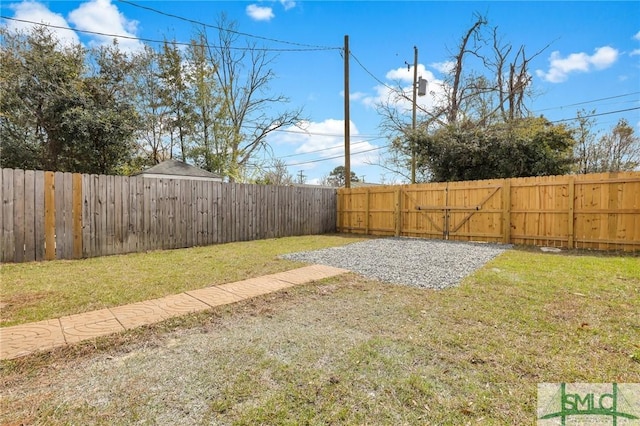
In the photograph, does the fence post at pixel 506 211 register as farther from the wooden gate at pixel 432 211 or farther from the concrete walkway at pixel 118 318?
the concrete walkway at pixel 118 318

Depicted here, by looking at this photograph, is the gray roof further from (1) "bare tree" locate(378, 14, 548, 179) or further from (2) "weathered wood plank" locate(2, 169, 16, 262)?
(1) "bare tree" locate(378, 14, 548, 179)

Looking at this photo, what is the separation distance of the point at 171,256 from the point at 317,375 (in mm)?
5241

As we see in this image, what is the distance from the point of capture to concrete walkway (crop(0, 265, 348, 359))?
2294 millimetres

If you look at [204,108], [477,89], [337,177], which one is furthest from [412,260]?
[337,177]

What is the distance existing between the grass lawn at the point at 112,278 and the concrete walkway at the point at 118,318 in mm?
226

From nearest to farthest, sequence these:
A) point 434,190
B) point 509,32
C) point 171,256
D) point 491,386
→ 1. point 491,386
2. point 171,256
3. point 434,190
4. point 509,32

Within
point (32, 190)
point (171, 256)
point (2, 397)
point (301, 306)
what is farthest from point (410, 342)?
point (32, 190)

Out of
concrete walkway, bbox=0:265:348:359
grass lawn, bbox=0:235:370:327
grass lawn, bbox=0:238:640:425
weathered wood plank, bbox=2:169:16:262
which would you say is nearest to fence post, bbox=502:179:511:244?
grass lawn, bbox=0:238:640:425

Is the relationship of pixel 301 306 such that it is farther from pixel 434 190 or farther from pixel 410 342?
pixel 434 190

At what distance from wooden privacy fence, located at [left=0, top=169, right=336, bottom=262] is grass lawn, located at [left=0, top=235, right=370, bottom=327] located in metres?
0.41

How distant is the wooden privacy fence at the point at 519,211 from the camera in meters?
6.63

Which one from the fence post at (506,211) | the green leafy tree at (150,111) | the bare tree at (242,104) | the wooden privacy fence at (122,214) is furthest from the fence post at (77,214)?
the bare tree at (242,104)

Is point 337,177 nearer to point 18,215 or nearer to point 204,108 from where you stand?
point 204,108

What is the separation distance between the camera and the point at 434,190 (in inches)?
365
